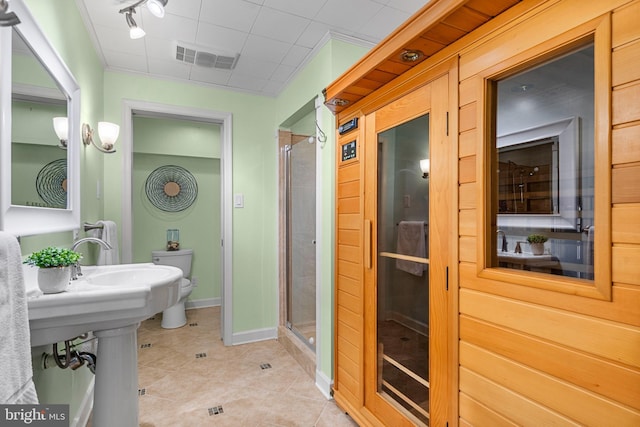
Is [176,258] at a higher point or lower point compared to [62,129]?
lower

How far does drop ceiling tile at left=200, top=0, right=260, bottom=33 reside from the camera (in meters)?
1.87

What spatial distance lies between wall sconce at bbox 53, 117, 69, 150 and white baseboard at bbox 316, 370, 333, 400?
2.15m

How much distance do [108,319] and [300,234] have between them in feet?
6.61

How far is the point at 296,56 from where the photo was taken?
2.50 meters

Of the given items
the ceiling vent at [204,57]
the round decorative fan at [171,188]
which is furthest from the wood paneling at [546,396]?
the round decorative fan at [171,188]

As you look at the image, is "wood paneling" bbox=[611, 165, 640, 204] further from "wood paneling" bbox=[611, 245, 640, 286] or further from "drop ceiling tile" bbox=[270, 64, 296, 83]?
"drop ceiling tile" bbox=[270, 64, 296, 83]

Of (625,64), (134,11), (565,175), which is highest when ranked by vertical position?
(134,11)

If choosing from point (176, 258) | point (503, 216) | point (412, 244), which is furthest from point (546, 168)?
point (176, 258)

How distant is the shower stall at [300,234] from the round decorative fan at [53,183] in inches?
67.5

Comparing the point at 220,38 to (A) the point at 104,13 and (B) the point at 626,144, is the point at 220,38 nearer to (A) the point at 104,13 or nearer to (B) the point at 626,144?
(A) the point at 104,13

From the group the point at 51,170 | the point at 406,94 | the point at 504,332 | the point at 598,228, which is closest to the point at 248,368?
the point at 51,170

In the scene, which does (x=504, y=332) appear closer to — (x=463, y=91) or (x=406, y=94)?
(x=463, y=91)

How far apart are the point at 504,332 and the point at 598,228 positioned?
1.49ft

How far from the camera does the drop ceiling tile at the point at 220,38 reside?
2.13m
